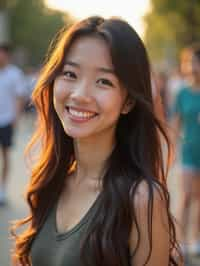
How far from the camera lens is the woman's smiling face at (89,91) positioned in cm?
223

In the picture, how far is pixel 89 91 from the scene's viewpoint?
2232mm

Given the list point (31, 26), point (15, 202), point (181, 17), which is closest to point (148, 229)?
point (15, 202)

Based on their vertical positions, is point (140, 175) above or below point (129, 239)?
above

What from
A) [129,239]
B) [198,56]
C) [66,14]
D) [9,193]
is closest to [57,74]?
[129,239]

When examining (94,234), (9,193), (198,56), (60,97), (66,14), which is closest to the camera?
(94,234)

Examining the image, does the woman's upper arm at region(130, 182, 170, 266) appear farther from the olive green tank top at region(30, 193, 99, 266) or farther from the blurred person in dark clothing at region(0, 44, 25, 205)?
the blurred person in dark clothing at region(0, 44, 25, 205)

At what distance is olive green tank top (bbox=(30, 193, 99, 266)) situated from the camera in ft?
7.15

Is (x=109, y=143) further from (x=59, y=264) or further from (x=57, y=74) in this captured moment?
(x=59, y=264)

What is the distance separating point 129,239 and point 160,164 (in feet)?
1.07

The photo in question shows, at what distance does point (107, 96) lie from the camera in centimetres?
224

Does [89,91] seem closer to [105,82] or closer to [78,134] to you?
[105,82]

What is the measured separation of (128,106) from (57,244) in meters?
0.53

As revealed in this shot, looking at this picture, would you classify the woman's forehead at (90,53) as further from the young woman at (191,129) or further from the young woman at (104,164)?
the young woman at (191,129)

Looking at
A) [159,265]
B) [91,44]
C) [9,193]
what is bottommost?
[9,193]
